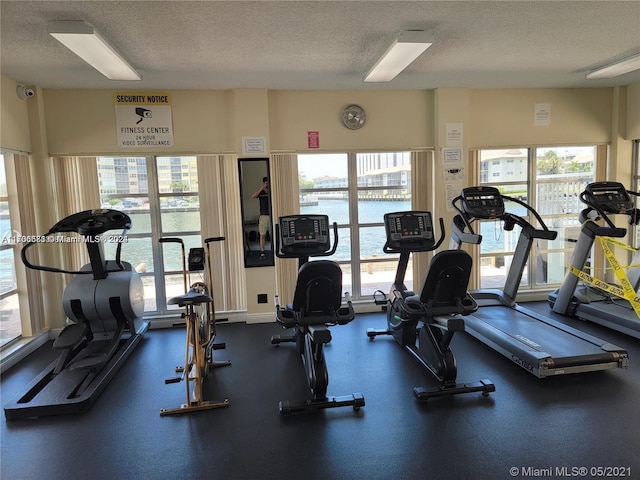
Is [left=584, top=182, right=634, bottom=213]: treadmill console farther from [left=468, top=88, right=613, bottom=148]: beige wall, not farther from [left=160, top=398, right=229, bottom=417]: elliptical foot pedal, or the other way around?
[left=160, top=398, right=229, bottom=417]: elliptical foot pedal

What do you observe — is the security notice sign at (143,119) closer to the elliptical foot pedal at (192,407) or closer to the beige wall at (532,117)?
the elliptical foot pedal at (192,407)

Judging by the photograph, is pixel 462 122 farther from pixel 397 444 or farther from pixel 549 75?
pixel 397 444

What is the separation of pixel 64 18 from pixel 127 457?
3.10 meters

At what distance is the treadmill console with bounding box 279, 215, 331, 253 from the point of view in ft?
13.6

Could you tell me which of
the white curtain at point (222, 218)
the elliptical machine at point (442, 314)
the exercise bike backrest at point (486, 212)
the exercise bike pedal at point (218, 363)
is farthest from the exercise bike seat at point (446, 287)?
the white curtain at point (222, 218)

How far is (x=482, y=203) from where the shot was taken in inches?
177

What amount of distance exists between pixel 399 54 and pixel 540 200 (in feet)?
11.9

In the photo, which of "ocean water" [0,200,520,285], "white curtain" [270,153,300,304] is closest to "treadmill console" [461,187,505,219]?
"ocean water" [0,200,520,285]

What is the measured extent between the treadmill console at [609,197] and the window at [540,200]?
1.13 metres

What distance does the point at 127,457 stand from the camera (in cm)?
269

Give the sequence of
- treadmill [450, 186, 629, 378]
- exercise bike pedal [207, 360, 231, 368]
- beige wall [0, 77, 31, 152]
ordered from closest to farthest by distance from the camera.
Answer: treadmill [450, 186, 629, 378], exercise bike pedal [207, 360, 231, 368], beige wall [0, 77, 31, 152]

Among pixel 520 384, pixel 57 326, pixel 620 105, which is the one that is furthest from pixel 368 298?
pixel 620 105

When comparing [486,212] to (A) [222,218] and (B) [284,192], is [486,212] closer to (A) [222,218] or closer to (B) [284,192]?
(B) [284,192]

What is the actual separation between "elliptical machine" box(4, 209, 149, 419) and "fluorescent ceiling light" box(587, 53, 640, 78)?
218 inches
